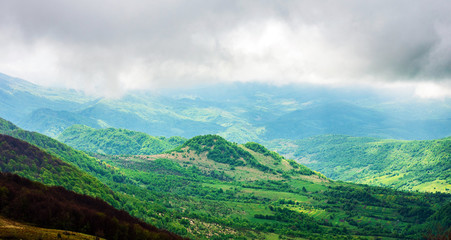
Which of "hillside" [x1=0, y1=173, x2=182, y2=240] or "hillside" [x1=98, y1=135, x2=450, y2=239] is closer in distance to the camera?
"hillside" [x1=0, y1=173, x2=182, y2=240]

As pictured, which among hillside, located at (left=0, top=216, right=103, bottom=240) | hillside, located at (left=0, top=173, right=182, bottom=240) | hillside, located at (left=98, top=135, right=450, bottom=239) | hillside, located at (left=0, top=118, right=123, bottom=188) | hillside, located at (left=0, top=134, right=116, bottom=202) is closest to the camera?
hillside, located at (left=0, top=216, right=103, bottom=240)

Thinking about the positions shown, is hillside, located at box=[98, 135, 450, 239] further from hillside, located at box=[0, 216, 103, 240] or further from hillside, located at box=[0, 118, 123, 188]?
hillside, located at box=[0, 216, 103, 240]

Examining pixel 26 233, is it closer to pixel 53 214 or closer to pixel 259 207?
pixel 53 214

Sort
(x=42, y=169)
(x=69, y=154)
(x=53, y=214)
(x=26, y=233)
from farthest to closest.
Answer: (x=69, y=154)
(x=42, y=169)
(x=53, y=214)
(x=26, y=233)

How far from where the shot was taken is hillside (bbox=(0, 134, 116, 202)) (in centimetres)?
8850

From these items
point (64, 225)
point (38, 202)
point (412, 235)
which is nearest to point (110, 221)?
point (64, 225)

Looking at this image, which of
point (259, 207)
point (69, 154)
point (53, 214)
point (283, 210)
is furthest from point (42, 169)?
point (283, 210)

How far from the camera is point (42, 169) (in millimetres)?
93188

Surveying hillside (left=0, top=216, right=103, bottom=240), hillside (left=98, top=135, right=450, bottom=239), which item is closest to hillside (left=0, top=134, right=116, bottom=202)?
hillside (left=98, top=135, right=450, bottom=239)

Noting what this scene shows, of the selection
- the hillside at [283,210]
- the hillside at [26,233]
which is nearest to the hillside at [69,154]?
the hillside at [283,210]

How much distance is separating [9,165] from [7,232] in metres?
73.0

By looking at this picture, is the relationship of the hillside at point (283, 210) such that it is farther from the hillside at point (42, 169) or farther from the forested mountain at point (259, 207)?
the hillside at point (42, 169)

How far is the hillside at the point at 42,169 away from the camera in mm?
88500

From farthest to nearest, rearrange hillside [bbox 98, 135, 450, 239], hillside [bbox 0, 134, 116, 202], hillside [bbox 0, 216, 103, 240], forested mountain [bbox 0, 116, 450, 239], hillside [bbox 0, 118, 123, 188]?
hillside [bbox 0, 118, 123, 188]
hillside [bbox 98, 135, 450, 239]
forested mountain [bbox 0, 116, 450, 239]
hillside [bbox 0, 134, 116, 202]
hillside [bbox 0, 216, 103, 240]
